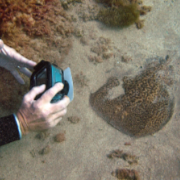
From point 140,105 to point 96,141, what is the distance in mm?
1408

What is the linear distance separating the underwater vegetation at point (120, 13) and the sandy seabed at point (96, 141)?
0.49 m

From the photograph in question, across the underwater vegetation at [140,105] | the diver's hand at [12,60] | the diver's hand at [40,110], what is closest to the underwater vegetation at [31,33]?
the diver's hand at [12,60]

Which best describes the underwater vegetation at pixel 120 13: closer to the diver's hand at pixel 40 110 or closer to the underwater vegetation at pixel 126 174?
the diver's hand at pixel 40 110

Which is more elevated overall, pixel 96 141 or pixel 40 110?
pixel 40 110

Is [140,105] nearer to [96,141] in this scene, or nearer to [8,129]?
[96,141]

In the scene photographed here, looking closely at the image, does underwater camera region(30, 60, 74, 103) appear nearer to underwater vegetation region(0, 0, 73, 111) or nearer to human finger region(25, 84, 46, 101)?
human finger region(25, 84, 46, 101)

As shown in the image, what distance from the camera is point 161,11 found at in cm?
477

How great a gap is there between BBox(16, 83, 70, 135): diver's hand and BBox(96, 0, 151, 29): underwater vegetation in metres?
3.53

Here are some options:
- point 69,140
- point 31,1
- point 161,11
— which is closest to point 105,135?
point 69,140

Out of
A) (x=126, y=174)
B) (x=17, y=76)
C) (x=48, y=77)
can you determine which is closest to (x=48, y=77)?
(x=48, y=77)

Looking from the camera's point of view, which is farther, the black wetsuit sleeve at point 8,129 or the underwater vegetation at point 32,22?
the underwater vegetation at point 32,22

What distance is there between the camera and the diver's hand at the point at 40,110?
72.4 inches

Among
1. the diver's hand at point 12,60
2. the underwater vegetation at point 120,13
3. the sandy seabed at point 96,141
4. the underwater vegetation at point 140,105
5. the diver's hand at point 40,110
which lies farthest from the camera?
the underwater vegetation at point 120,13

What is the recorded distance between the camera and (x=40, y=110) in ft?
6.10
